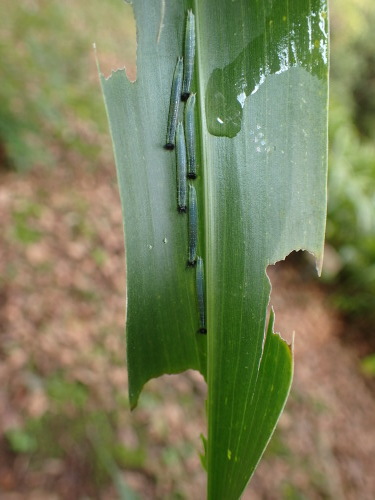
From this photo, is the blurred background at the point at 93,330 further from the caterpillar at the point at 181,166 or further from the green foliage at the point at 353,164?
the caterpillar at the point at 181,166

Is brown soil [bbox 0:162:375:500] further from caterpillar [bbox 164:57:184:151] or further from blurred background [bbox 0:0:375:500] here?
caterpillar [bbox 164:57:184:151]

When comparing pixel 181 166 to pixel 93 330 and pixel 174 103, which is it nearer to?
pixel 174 103

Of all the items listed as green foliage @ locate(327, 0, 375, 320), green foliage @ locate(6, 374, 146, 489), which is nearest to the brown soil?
green foliage @ locate(6, 374, 146, 489)

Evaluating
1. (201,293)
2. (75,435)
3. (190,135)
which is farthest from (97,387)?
(190,135)

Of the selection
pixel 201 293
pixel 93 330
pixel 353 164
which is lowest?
pixel 93 330

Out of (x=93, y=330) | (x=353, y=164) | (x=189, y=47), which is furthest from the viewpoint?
(x=353, y=164)

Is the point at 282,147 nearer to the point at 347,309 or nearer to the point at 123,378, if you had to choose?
the point at 123,378

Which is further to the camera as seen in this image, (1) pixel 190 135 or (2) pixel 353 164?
(2) pixel 353 164
